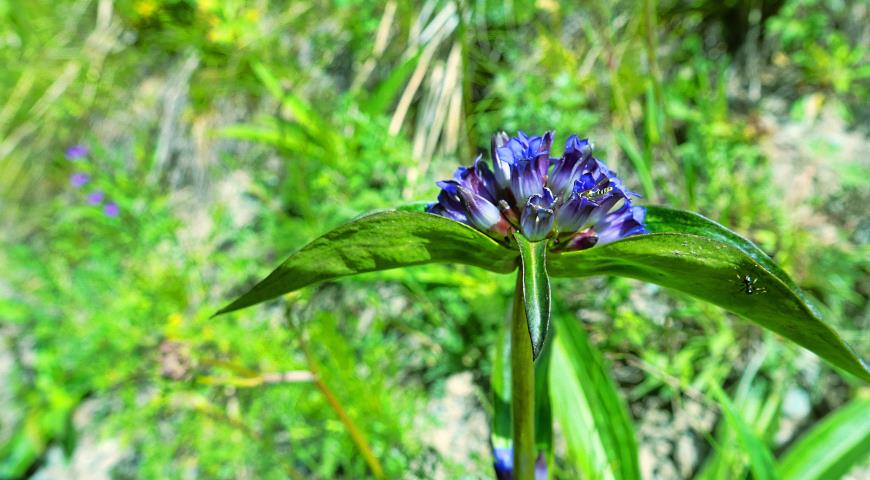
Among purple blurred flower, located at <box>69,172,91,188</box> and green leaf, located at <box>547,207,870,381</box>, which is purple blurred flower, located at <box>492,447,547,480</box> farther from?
purple blurred flower, located at <box>69,172,91,188</box>

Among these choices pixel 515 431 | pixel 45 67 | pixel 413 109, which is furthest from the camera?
pixel 45 67

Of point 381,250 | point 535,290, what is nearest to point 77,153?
point 381,250

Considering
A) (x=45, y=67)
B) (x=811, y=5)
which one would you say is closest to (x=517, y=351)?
(x=811, y=5)

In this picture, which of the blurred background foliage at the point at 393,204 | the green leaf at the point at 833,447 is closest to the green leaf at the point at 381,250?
the blurred background foliage at the point at 393,204

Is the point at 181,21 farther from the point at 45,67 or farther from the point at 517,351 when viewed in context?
the point at 517,351

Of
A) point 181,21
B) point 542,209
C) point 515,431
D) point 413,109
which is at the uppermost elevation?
point 181,21

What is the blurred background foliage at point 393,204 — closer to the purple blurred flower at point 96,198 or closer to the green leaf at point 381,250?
the purple blurred flower at point 96,198

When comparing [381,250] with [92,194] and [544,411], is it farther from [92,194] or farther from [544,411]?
[92,194]
